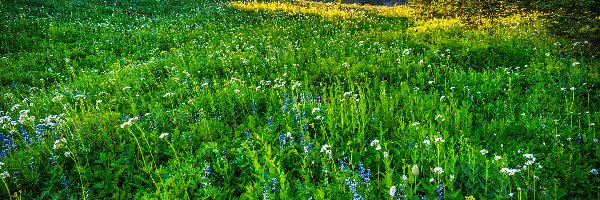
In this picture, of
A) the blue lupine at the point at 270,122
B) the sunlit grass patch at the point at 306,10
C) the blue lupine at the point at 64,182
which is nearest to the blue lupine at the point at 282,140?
the blue lupine at the point at 270,122

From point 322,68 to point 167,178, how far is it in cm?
469

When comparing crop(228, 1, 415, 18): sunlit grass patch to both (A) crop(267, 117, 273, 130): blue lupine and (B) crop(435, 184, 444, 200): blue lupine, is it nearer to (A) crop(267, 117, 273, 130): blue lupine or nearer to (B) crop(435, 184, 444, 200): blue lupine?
(A) crop(267, 117, 273, 130): blue lupine

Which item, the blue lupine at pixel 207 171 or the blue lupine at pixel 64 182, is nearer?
the blue lupine at pixel 207 171

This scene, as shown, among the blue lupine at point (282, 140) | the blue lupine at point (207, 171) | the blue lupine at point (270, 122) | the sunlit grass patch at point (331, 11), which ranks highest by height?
the sunlit grass patch at point (331, 11)

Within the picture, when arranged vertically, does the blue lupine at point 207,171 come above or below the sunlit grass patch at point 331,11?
below

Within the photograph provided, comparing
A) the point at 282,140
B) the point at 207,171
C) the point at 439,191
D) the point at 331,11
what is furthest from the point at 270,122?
the point at 331,11

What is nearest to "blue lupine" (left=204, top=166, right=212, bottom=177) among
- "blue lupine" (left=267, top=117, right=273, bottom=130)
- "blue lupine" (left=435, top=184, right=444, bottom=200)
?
"blue lupine" (left=267, top=117, right=273, bottom=130)

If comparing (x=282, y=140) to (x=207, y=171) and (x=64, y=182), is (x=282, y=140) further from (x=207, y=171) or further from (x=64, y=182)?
(x=64, y=182)

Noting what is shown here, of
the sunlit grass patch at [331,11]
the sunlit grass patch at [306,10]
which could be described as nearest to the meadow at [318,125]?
the sunlit grass patch at [306,10]

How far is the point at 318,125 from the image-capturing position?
5.31m

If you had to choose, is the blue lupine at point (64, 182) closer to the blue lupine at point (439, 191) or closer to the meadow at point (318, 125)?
the meadow at point (318, 125)

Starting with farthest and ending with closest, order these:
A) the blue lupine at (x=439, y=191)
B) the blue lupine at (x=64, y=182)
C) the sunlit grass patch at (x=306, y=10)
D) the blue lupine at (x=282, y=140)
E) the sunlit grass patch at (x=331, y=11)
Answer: the sunlit grass patch at (x=331, y=11) → the sunlit grass patch at (x=306, y=10) → the blue lupine at (x=282, y=140) → the blue lupine at (x=64, y=182) → the blue lupine at (x=439, y=191)

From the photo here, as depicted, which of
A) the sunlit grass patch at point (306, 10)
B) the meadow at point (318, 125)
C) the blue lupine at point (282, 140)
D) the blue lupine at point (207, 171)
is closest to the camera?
the meadow at point (318, 125)

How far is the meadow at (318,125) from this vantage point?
382 cm
